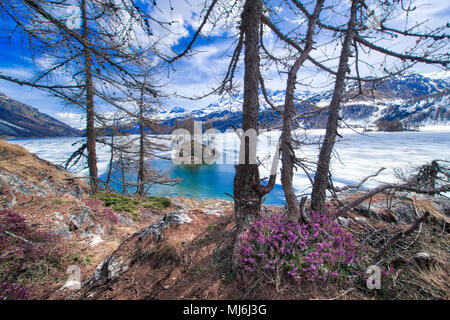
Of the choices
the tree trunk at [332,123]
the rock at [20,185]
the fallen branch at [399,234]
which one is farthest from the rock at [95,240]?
the fallen branch at [399,234]

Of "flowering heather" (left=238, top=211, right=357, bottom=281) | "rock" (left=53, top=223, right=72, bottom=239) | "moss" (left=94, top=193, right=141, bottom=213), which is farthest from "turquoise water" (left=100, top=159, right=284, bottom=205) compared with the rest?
"flowering heather" (left=238, top=211, right=357, bottom=281)

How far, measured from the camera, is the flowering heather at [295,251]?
2.02m

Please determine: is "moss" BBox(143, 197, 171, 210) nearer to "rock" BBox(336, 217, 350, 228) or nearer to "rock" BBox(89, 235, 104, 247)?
"rock" BBox(89, 235, 104, 247)

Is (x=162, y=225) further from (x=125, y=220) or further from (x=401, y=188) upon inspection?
(x=401, y=188)

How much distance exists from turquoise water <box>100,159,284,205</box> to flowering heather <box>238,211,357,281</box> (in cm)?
1225

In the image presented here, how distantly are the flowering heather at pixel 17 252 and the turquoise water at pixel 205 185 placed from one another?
10.0 meters

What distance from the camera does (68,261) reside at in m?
3.78

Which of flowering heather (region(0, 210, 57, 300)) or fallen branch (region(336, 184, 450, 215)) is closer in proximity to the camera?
flowering heather (region(0, 210, 57, 300))

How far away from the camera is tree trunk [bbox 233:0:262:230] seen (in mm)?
2684

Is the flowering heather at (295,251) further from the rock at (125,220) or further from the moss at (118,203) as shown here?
the moss at (118,203)

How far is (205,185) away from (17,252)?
1996 cm

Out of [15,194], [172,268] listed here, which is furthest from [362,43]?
[15,194]

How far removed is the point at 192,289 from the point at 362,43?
4.91m
